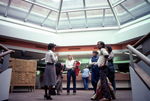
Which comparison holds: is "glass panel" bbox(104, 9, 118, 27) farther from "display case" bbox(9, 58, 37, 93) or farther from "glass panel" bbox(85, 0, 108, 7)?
"display case" bbox(9, 58, 37, 93)

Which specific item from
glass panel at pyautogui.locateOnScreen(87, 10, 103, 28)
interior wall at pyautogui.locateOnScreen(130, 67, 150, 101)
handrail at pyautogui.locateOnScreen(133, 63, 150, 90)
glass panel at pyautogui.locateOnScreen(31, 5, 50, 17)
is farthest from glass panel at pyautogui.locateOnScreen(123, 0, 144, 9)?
interior wall at pyautogui.locateOnScreen(130, 67, 150, 101)

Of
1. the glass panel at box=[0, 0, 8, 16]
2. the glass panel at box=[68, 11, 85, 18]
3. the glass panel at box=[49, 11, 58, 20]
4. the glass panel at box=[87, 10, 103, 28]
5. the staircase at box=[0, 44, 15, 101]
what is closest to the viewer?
the staircase at box=[0, 44, 15, 101]

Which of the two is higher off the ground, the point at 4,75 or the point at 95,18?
the point at 95,18

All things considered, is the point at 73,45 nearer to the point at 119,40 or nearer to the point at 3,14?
the point at 119,40

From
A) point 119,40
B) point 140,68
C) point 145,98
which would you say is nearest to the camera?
point 145,98

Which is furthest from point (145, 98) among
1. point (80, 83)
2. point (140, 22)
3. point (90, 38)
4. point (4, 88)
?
point (90, 38)

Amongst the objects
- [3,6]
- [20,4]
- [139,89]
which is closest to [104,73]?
[139,89]

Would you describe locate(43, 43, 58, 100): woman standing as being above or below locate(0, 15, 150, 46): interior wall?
below

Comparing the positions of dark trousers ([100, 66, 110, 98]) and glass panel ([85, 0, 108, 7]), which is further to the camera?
glass panel ([85, 0, 108, 7])

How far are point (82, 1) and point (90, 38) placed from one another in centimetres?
309

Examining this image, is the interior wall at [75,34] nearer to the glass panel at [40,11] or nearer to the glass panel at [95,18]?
the glass panel at [95,18]

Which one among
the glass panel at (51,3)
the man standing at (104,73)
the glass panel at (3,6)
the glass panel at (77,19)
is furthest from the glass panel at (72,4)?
the man standing at (104,73)

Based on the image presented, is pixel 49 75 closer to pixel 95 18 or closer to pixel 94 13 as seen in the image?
pixel 94 13

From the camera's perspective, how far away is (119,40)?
9773 mm
